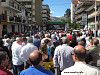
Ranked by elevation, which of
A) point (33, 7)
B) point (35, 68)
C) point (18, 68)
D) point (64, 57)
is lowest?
point (18, 68)

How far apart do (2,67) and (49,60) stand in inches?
67.1

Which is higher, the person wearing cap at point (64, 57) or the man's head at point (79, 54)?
the man's head at point (79, 54)

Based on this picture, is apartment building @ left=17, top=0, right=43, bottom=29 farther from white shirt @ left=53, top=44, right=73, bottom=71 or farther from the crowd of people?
white shirt @ left=53, top=44, right=73, bottom=71

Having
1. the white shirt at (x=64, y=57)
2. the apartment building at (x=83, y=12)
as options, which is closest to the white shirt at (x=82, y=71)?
the white shirt at (x=64, y=57)

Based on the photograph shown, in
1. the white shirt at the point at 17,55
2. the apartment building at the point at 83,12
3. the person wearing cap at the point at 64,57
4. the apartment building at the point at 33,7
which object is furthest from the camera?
the apartment building at the point at 33,7


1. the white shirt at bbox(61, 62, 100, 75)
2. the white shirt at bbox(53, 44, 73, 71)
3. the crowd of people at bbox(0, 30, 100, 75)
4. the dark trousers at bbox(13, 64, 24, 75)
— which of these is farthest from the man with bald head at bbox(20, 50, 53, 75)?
the dark trousers at bbox(13, 64, 24, 75)

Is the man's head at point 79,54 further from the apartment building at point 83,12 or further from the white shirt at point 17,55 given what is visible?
the apartment building at point 83,12

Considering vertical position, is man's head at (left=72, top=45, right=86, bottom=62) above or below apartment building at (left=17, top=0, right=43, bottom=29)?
below

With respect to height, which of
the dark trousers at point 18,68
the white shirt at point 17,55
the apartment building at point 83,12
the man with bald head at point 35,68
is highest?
the apartment building at point 83,12

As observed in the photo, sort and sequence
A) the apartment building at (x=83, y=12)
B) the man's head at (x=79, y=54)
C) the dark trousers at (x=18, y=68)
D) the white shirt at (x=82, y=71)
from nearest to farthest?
1. the white shirt at (x=82, y=71)
2. the man's head at (x=79, y=54)
3. the dark trousers at (x=18, y=68)
4. the apartment building at (x=83, y=12)

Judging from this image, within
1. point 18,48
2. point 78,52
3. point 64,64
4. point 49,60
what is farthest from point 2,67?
point 18,48

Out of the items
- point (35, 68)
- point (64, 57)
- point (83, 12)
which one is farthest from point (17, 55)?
point (83, 12)

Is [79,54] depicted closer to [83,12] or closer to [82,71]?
[82,71]

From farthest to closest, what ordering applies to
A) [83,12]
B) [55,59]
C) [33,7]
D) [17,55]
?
1. [33,7]
2. [83,12]
3. [17,55]
4. [55,59]
